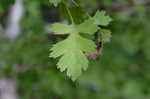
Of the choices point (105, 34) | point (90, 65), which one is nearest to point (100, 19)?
point (105, 34)

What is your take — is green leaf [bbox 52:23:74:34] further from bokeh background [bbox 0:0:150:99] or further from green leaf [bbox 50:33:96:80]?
bokeh background [bbox 0:0:150:99]

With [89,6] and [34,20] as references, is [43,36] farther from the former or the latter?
[89,6]

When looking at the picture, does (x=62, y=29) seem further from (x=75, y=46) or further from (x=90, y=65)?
(x=90, y=65)

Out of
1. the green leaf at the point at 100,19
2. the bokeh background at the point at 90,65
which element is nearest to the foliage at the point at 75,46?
the green leaf at the point at 100,19

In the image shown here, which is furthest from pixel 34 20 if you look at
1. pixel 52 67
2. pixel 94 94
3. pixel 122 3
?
pixel 94 94

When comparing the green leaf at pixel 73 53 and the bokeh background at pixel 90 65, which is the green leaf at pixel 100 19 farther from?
the bokeh background at pixel 90 65
